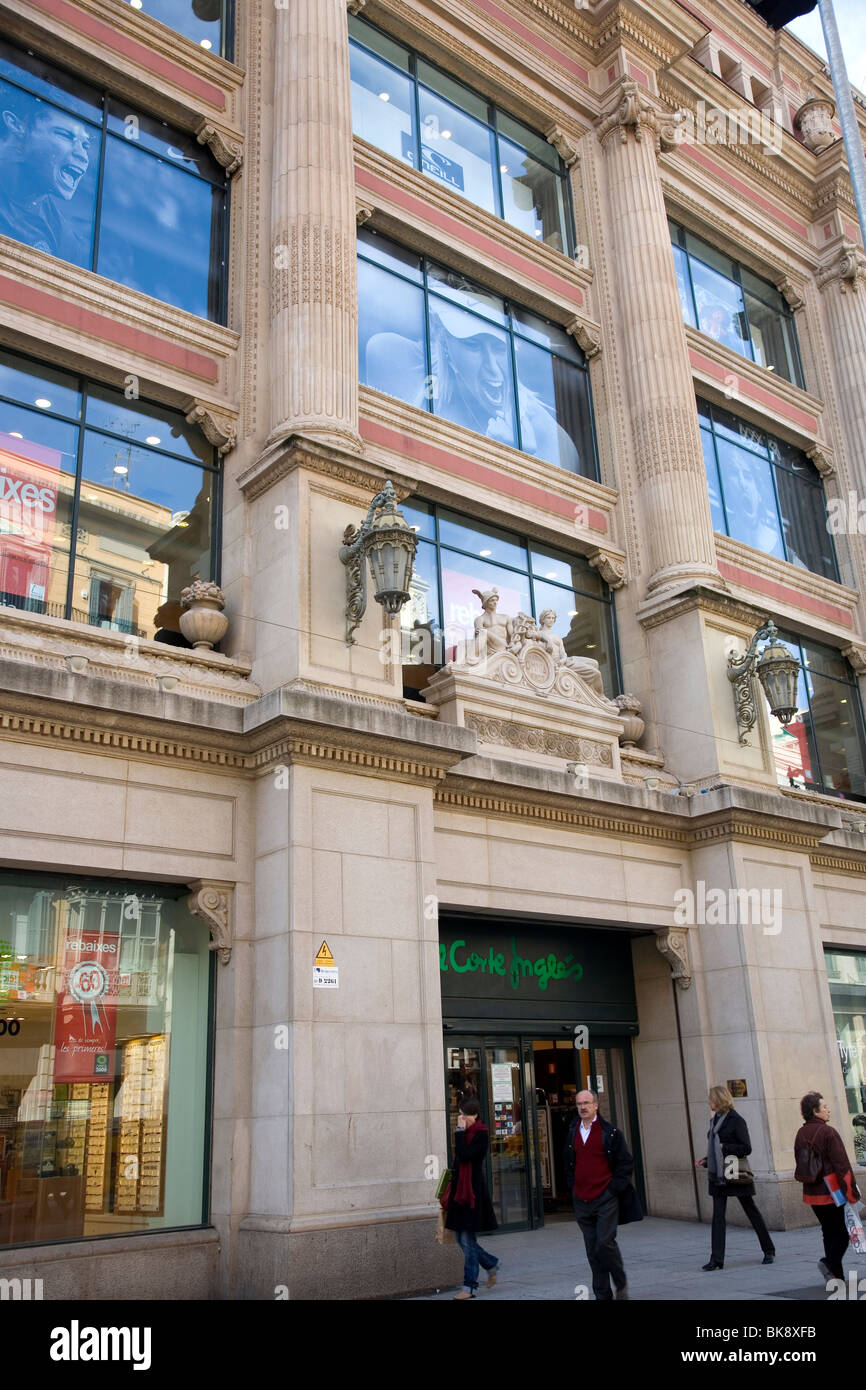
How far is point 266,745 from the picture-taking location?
12.7 meters

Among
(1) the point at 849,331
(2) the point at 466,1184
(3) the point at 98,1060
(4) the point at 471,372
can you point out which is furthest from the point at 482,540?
(1) the point at 849,331

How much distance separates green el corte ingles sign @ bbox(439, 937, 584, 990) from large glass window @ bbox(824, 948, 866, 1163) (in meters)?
4.94

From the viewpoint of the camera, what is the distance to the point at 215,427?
1488 centimetres

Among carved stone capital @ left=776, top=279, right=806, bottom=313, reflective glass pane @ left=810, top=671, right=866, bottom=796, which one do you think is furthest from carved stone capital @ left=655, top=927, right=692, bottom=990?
carved stone capital @ left=776, top=279, right=806, bottom=313

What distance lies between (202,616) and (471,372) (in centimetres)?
723

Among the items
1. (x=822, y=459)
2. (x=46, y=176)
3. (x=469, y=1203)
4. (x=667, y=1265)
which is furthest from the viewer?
(x=822, y=459)

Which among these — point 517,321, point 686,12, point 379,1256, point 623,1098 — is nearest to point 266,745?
point 379,1256

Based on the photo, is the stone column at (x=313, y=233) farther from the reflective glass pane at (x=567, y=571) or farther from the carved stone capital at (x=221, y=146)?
the reflective glass pane at (x=567, y=571)

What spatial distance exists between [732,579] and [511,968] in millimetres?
8979

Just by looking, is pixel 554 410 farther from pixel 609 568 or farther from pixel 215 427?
pixel 215 427

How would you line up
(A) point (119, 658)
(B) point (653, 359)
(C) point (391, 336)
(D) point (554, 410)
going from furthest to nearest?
1. (B) point (653, 359)
2. (D) point (554, 410)
3. (C) point (391, 336)
4. (A) point (119, 658)

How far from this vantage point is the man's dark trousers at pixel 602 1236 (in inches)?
374

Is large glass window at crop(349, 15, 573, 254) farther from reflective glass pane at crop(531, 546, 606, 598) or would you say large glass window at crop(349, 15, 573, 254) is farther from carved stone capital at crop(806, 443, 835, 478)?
carved stone capital at crop(806, 443, 835, 478)

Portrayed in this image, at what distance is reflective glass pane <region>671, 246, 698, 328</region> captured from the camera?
902 inches
